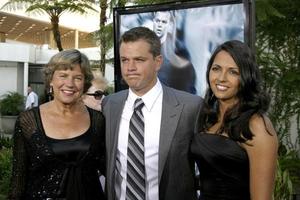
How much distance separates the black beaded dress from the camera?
2736mm

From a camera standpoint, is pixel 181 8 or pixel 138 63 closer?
pixel 138 63

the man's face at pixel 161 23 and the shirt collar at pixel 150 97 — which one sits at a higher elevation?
the man's face at pixel 161 23

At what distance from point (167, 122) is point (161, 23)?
1.59 meters

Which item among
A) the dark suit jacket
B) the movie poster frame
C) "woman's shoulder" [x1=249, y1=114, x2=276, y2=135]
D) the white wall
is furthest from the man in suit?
the white wall

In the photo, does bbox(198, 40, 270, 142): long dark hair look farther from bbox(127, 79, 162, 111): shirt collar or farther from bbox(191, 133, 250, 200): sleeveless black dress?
bbox(127, 79, 162, 111): shirt collar

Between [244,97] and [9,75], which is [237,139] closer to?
[244,97]

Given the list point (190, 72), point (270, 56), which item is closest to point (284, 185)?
point (270, 56)

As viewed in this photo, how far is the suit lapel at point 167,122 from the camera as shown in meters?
2.83

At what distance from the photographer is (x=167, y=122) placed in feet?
9.50

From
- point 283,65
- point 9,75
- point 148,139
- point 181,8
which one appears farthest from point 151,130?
point 9,75

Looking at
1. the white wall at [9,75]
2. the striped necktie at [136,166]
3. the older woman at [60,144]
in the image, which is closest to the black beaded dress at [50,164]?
the older woman at [60,144]

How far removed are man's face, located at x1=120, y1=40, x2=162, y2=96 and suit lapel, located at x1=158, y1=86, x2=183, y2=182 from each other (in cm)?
21

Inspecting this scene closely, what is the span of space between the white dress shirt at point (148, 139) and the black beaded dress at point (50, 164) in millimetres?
159

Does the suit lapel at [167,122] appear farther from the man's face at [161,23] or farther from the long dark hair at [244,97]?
the man's face at [161,23]
